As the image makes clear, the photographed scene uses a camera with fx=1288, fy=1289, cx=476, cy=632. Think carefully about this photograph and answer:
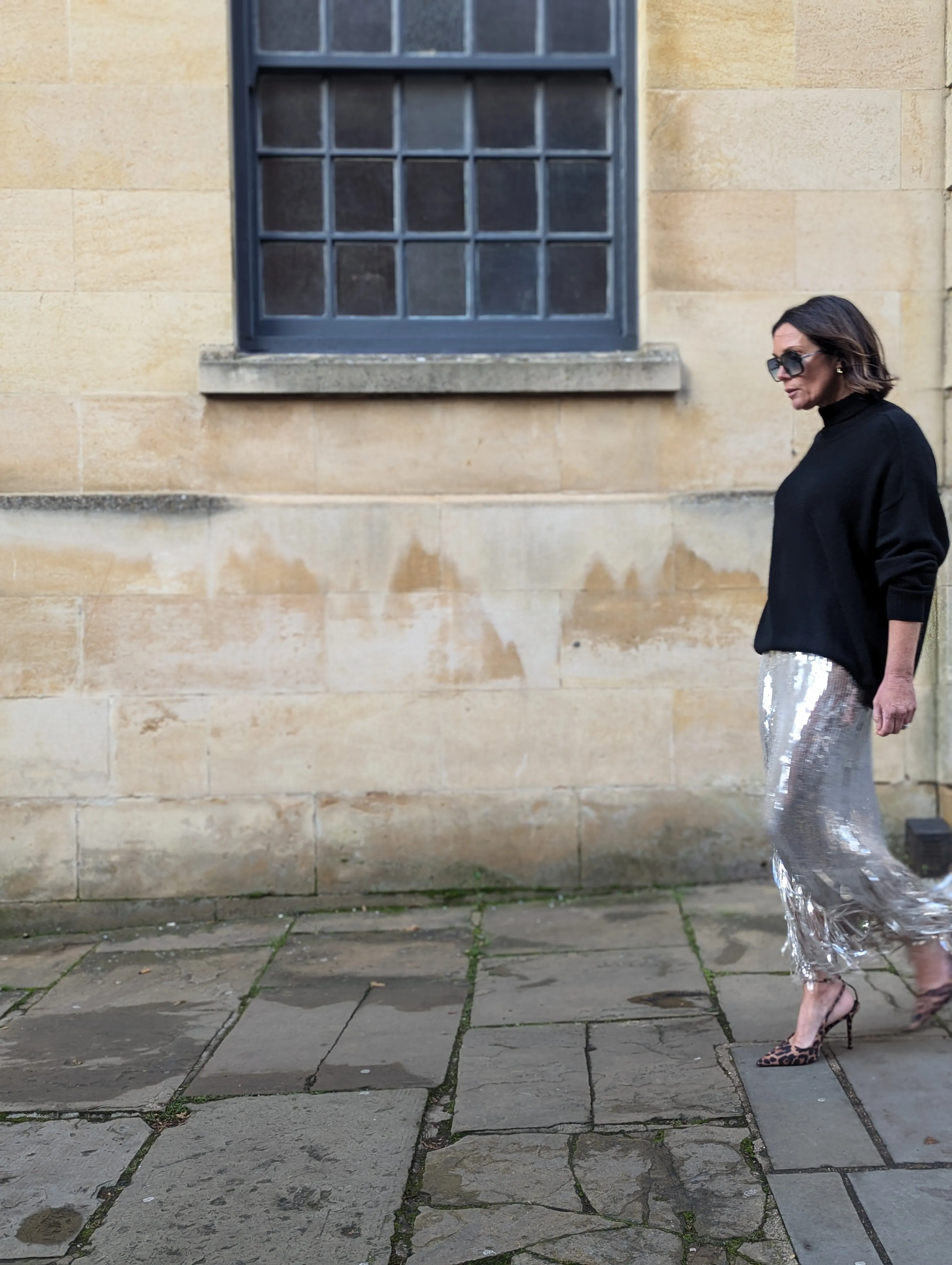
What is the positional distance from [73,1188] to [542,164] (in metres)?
4.37

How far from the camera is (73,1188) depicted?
289 centimetres

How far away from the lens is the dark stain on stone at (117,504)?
5133 mm

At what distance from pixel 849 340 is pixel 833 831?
1.25m

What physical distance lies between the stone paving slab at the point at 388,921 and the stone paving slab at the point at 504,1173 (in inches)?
75.5

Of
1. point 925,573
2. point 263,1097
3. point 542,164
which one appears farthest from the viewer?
point 542,164

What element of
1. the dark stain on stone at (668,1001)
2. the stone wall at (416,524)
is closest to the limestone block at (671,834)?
the stone wall at (416,524)

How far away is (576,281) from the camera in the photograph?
5602mm

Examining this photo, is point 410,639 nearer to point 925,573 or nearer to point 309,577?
point 309,577

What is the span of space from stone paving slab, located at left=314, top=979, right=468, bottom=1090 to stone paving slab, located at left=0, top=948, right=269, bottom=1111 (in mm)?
430

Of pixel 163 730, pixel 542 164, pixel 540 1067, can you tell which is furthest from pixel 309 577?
pixel 540 1067

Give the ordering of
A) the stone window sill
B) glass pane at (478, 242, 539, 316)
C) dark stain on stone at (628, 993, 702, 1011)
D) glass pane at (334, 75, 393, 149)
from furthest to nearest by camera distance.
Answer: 1. glass pane at (478, 242, 539, 316)
2. glass pane at (334, 75, 393, 149)
3. the stone window sill
4. dark stain on stone at (628, 993, 702, 1011)

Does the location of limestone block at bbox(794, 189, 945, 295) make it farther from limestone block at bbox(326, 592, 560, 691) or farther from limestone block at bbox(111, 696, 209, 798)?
limestone block at bbox(111, 696, 209, 798)

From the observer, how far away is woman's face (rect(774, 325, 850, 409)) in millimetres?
3295

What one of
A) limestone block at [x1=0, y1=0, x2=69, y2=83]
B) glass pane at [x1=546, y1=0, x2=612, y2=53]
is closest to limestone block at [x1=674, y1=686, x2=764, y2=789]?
glass pane at [x1=546, y1=0, x2=612, y2=53]
